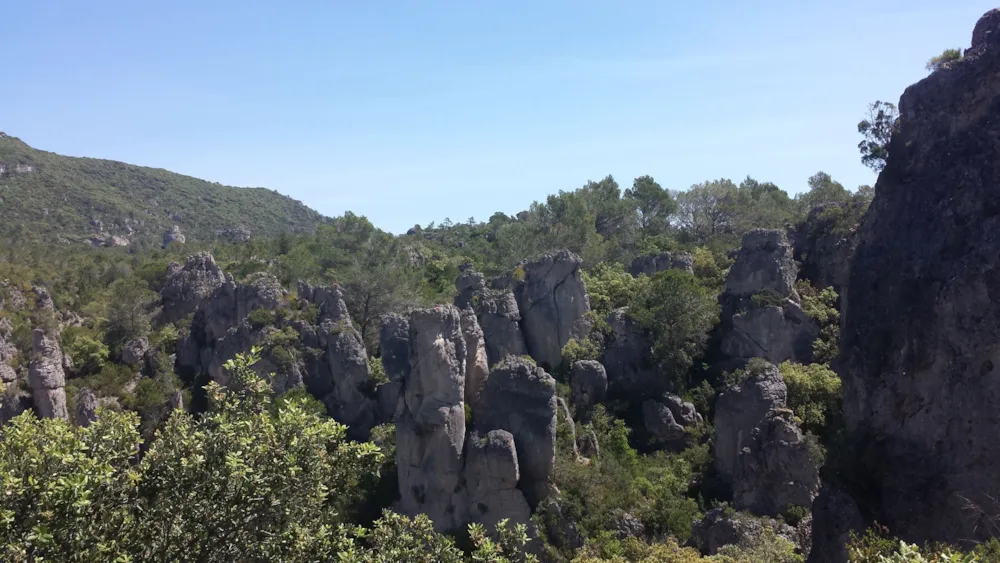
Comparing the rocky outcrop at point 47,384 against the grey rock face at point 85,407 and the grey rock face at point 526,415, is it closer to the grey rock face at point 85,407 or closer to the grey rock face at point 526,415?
the grey rock face at point 85,407

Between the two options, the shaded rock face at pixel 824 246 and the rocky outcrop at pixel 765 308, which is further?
the shaded rock face at pixel 824 246

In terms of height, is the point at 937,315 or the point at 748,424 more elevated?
the point at 937,315

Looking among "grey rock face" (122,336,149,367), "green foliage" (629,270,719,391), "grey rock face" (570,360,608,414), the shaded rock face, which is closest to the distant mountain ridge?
"grey rock face" (122,336,149,367)

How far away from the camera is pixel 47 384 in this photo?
3756 cm

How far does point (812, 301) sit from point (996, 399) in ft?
71.0

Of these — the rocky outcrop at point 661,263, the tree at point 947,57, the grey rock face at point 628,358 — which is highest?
the tree at point 947,57

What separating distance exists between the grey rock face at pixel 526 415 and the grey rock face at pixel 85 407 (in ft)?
72.6

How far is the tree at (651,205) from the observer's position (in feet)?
228

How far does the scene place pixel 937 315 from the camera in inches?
742

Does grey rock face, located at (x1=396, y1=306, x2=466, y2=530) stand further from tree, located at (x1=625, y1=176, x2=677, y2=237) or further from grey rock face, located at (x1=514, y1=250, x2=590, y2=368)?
tree, located at (x1=625, y1=176, x2=677, y2=237)

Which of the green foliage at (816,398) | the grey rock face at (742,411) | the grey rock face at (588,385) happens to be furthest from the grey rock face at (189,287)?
the green foliage at (816,398)

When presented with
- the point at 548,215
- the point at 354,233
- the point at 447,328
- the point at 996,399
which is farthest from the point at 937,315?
the point at 354,233

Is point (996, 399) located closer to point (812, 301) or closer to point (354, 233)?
point (812, 301)

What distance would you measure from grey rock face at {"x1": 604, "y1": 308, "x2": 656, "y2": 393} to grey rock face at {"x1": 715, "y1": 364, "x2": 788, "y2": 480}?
23.2 feet
